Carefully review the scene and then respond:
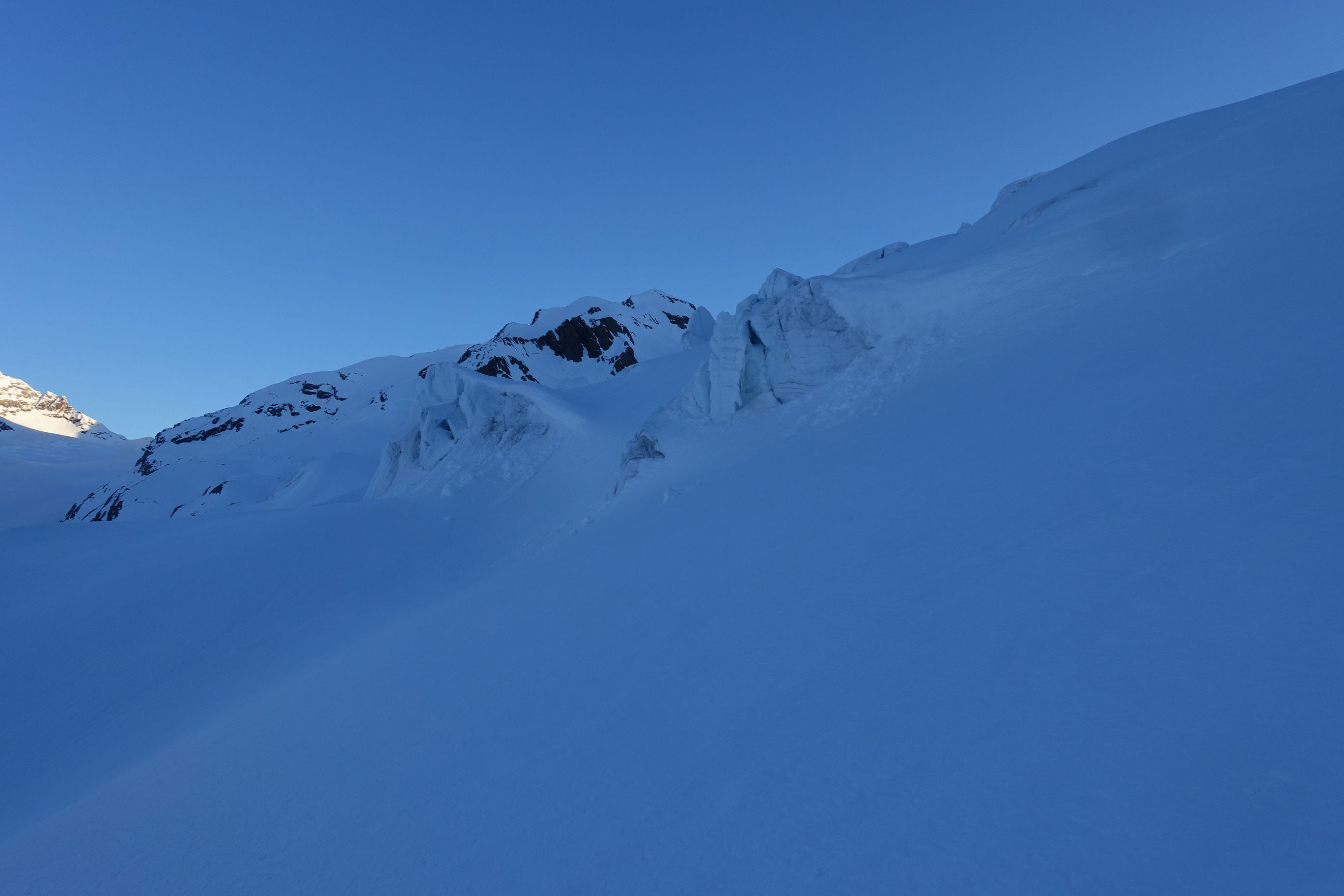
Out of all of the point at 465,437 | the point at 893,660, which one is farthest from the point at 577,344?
the point at 893,660

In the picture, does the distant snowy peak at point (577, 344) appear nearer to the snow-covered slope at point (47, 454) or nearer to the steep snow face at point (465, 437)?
the steep snow face at point (465, 437)

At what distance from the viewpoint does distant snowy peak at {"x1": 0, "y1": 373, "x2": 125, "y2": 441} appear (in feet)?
392

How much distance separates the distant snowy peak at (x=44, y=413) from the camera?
392 feet

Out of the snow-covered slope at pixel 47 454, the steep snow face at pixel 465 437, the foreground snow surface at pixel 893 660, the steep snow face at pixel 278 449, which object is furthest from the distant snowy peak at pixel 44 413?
the foreground snow surface at pixel 893 660

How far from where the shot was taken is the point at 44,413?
126500 millimetres

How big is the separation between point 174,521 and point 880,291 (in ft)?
53.4

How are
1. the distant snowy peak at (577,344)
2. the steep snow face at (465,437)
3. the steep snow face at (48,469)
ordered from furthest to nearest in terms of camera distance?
the steep snow face at (48,469) < the distant snowy peak at (577,344) < the steep snow face at (465,437)

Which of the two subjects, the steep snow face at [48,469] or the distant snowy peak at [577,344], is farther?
the steep snow face at [48,469]

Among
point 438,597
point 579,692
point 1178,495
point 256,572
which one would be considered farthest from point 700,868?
point 256,572

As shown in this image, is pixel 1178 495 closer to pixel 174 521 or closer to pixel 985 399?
pixel 985 399

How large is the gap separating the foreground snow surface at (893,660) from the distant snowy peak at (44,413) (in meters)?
155

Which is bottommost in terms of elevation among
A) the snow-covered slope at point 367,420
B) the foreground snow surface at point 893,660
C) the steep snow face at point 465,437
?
the foreground snow surface at point 893,660

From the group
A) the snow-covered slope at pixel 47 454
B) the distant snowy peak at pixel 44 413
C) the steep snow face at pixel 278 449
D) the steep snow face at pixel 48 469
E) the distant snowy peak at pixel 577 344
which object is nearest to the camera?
the steep snow face at pixel 278 449

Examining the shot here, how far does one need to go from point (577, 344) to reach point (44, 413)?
5852 inches
